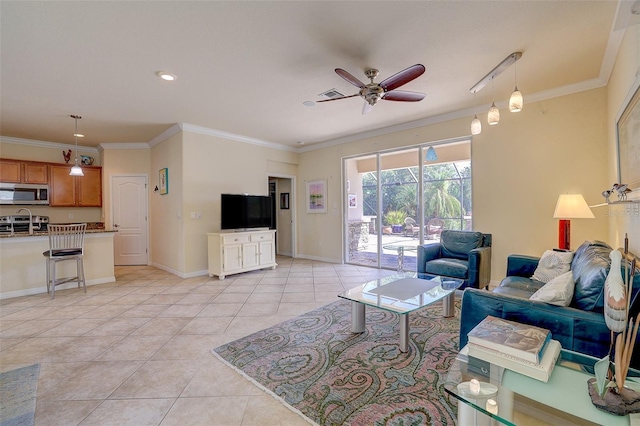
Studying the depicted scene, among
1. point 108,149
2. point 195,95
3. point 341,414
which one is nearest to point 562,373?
point 341,414

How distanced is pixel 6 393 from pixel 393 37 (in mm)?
3986

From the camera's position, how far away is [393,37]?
2.46 m

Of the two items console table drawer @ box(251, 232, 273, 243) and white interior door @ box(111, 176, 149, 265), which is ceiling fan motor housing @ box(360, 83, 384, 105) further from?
white interior door @ box(111, 176, 149, 265)

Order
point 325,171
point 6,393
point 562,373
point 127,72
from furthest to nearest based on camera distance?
1. point 325,171
2. point 127,72
3. point 6,393
4. point 562,373

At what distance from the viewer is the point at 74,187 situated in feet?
19.4

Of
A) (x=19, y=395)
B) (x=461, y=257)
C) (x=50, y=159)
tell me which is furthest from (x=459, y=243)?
(x=50, y=159)

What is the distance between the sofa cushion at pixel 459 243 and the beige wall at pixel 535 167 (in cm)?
35

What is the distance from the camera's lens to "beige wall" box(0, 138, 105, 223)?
17.9ft

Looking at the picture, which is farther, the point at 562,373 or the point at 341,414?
the point at 341,414

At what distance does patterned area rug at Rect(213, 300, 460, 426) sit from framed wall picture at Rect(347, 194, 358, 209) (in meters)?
3.20

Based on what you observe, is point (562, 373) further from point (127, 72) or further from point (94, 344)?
point (127, 72)

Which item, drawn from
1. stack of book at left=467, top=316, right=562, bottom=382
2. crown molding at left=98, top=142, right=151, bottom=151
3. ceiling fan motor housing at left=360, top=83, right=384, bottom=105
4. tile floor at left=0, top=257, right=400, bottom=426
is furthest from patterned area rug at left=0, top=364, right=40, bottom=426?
crown molding at left=98, top=142, right=151, bottom=151

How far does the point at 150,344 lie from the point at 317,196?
15.0 feet

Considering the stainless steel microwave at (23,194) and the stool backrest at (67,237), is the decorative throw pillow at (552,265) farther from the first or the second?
the stainless steel microwave at (23,194)
